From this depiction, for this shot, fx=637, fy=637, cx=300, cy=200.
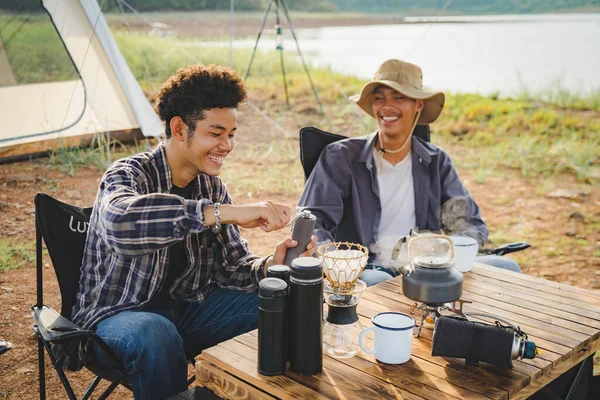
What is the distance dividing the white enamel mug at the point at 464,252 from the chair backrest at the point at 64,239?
1.40m

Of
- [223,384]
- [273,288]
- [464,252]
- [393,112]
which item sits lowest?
[223,384]

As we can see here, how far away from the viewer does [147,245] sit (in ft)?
6.29

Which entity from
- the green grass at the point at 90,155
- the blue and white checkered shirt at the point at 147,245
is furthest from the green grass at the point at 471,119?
the blue and white checkered shirt at the point at 147,245

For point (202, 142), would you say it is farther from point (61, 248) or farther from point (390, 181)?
point (390, 181)

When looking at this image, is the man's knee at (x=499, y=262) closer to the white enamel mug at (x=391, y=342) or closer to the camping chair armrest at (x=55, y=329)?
the white enamel mug at (x=391, y=342)

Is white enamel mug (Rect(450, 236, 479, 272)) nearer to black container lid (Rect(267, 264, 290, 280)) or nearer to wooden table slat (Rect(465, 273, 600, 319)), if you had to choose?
wooden table slat (Rect(465, 273, 600, 319))

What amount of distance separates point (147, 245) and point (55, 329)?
39cm

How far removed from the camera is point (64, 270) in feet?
7.45

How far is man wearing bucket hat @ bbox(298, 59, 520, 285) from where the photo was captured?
9.79 feet

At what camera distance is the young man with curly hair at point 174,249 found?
6.22 ft

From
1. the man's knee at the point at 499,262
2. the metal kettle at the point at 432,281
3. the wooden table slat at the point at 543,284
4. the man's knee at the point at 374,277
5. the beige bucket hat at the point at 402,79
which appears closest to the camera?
the metal kettle at the point at 432,281

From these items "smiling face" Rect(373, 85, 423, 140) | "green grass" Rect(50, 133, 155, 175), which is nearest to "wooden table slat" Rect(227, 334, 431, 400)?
"smiling face" Rect(373, 85, 423, 140)

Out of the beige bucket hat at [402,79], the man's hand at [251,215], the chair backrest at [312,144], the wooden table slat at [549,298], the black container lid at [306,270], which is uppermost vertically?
the beige bucket hat at [402,79]

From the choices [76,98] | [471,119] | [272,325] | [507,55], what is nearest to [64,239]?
[272,325]
